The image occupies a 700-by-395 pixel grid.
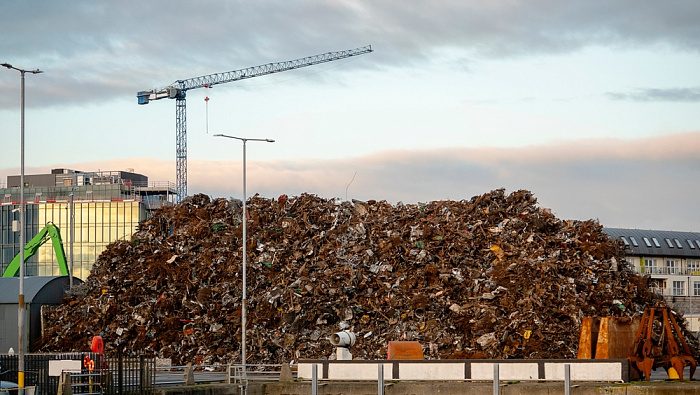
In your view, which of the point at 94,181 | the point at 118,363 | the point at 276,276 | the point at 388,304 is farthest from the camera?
the point at 94,181

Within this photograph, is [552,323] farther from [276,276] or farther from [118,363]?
[118,363]

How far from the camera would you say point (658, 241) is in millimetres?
85938

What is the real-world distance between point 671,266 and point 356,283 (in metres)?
47.9

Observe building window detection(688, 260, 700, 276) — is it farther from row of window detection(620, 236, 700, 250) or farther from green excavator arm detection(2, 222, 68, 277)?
green excavator arm detection(2, 222, 68, 277)

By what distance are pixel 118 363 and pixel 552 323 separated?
21.8 metres

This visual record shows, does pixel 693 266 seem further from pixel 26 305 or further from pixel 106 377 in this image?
pixel 106 377

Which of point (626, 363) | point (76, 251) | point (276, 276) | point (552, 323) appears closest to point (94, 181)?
point (76, 251)

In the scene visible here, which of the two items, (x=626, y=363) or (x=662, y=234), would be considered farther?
(x=662, y=234)

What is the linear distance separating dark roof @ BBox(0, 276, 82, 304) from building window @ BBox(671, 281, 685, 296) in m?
51.3

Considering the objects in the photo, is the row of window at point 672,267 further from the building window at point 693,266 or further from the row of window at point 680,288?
the row of window at point 680,288

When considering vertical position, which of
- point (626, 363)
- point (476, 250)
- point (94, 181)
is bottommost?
point (626, 363)

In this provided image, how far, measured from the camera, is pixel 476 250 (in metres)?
48.2

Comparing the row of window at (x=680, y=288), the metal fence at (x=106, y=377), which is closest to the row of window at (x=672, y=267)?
the row of window at (x=680, y=288)

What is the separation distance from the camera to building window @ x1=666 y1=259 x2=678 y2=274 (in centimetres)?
8450
